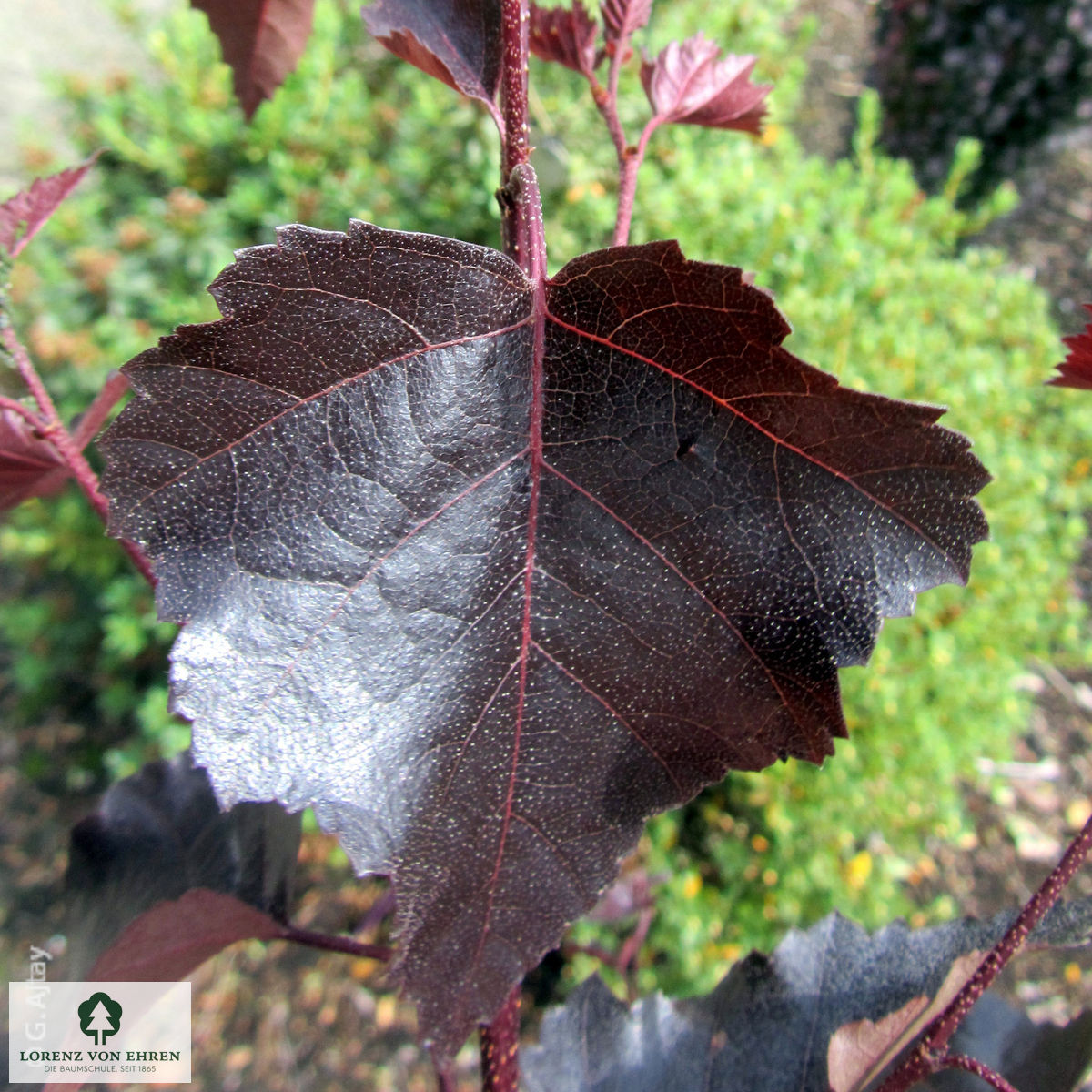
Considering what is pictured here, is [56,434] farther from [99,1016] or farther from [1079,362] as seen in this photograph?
[1079,362]

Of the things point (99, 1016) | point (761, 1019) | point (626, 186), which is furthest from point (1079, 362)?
point (99, 1016)

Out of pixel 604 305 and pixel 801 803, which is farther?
pixel 801 803

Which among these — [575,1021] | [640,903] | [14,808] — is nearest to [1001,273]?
[640,903]

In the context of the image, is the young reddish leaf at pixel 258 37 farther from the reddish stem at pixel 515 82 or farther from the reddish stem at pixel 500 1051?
the reddish stem at pixel 500 1051

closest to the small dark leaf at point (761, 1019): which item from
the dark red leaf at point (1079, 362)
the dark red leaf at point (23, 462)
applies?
the dark red leaf at point (1079, 362)

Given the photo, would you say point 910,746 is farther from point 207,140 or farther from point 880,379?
point 207,140

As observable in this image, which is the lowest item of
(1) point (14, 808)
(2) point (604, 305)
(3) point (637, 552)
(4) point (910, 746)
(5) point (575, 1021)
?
(1) point (14, 808)

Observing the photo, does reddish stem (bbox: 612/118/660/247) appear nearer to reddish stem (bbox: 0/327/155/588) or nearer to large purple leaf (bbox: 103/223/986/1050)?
large purple leaf (bbox: 103/223/986/1050)
